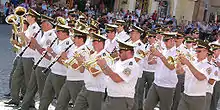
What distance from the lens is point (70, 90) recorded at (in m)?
6.95

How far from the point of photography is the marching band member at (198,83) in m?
6.71

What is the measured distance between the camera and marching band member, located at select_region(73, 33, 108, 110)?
Answer: 6.51 m

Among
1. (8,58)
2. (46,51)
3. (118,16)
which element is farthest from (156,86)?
(118,16)

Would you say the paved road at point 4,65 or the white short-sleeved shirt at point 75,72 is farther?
the paved road at point 4,65

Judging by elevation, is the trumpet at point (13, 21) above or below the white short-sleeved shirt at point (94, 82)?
above

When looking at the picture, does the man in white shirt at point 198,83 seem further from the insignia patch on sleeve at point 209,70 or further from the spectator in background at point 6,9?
the spectator in background at point 6,9

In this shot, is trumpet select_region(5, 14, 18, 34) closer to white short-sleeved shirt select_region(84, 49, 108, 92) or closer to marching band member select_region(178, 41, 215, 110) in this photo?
white short-sleeved shirt select_region(84, 49, 108, 92)

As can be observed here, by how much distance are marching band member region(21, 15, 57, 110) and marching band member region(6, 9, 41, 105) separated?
239 millimetres

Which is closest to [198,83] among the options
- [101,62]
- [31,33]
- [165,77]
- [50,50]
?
[165,77]

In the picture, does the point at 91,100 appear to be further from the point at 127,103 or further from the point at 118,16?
the point at 118,16

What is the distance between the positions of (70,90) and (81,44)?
804 millimetres

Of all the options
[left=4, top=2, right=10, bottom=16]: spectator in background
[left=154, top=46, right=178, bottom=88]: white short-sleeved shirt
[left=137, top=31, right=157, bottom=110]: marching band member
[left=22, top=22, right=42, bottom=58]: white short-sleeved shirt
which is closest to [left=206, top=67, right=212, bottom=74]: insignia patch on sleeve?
[left=154, top=46, right=178, bottom=88]: white short-sleeved shirt

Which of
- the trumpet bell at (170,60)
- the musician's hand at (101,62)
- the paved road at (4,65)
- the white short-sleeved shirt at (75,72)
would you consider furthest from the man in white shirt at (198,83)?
the paved road at (4,65)

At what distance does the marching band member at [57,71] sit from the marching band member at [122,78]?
1.55m
